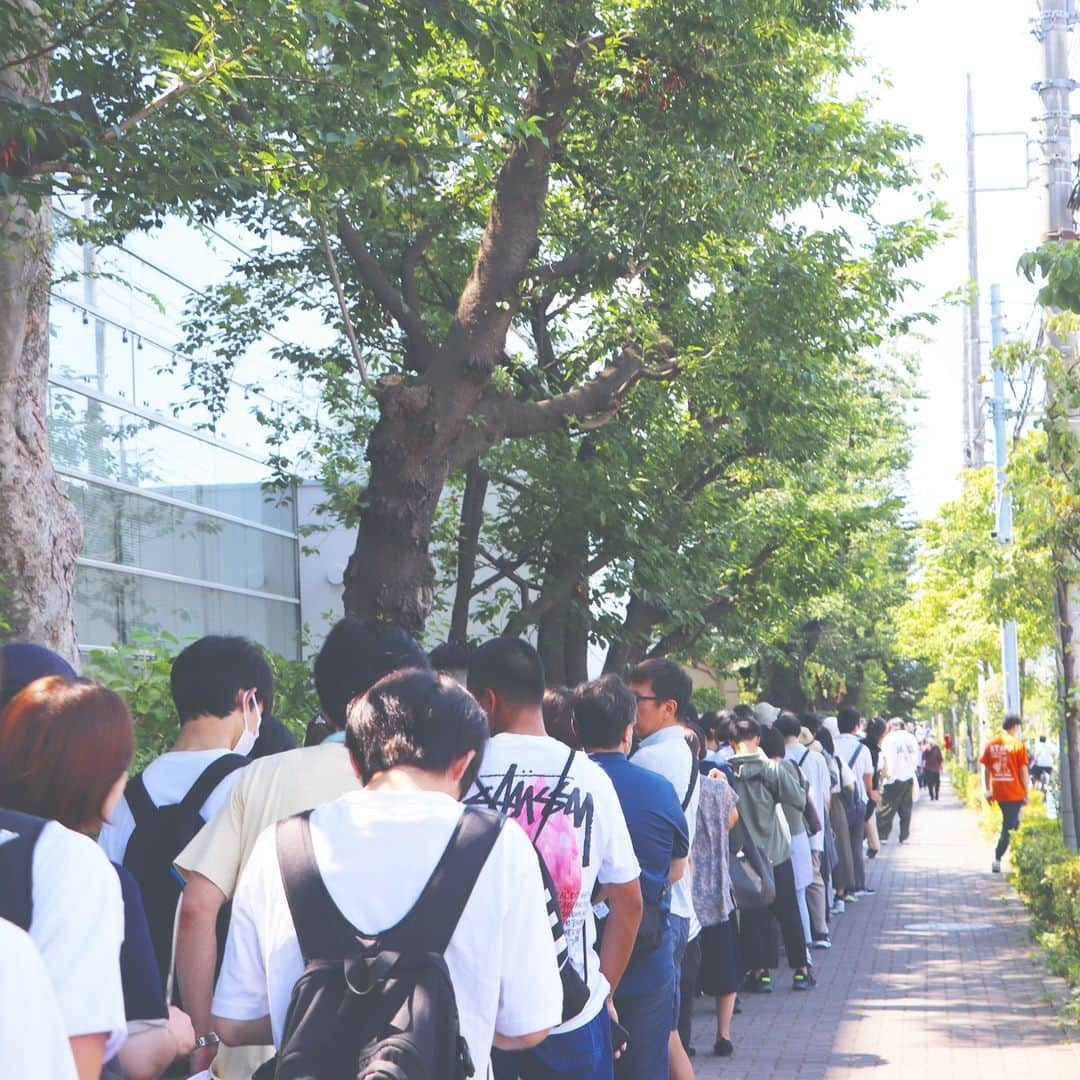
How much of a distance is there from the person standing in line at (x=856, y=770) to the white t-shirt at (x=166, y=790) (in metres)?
12.3

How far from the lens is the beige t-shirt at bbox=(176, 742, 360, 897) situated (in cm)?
373

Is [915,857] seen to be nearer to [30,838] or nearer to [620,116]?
[620,116]

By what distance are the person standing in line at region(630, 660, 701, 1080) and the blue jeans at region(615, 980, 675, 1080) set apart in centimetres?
84

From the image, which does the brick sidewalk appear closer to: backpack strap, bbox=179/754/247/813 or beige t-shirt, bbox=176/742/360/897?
backpack strap, bbox=179/754/247/813

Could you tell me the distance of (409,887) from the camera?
2990mm

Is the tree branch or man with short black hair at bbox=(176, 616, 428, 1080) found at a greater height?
the tree branch

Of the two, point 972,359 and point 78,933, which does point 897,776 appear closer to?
point 972,359

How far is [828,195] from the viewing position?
14.9 metres

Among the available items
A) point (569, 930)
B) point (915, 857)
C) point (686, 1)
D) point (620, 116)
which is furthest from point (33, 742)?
point (915, 857)

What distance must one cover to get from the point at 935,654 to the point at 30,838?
121ft

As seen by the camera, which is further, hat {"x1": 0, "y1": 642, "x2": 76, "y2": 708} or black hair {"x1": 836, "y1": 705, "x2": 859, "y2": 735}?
black hair {"x1": 836, "y1": 705, "x2": 859, "y2": 735}

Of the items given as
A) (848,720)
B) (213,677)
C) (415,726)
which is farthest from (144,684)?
(848,720)

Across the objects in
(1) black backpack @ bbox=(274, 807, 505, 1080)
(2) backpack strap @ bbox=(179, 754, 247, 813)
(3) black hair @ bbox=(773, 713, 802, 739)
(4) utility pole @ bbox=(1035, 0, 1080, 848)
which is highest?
(4) utility pole @ bbox=(1035, 0, 1080, 848)

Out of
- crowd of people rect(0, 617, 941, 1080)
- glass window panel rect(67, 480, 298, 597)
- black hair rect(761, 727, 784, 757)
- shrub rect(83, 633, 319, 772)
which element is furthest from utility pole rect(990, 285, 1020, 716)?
crowd of people rect(0, 617, 941, 1080)
